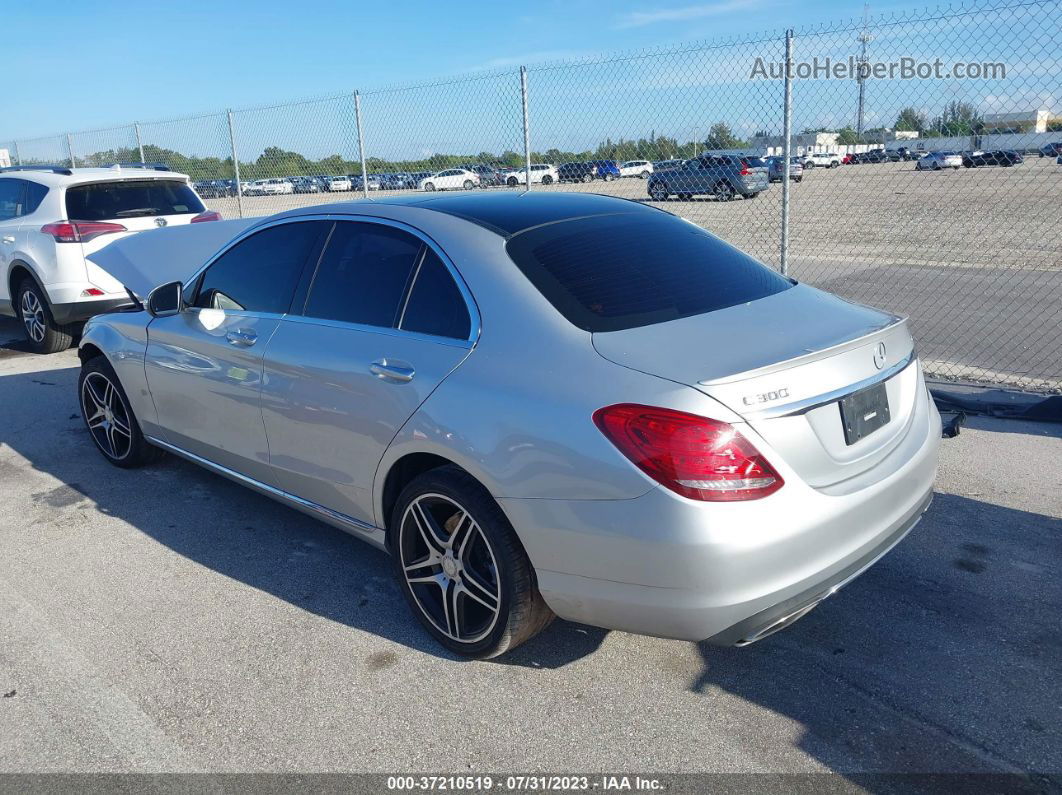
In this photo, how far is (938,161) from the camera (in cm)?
973

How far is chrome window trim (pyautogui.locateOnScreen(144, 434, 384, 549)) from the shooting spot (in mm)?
3590

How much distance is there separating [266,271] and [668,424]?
7.85 feet

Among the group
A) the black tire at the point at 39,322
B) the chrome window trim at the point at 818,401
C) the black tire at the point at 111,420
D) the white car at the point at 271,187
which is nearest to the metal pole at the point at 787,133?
the chrome window trim at the point at 818,401

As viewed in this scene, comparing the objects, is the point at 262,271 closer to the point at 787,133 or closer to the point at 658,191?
the point at 787,133

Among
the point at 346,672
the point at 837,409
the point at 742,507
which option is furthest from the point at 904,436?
the point at 346,672

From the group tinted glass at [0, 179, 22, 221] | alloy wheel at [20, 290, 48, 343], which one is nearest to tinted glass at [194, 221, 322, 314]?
alloy wheel at [20, 290, 48, 343]

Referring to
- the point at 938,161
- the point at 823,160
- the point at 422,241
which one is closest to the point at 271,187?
the point at 823,160

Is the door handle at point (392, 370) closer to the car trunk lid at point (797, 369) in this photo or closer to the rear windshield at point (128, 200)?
the car trunk lid at point (797, 369)

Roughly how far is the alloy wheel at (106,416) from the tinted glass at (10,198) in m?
4.35

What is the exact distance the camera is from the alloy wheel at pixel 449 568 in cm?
310

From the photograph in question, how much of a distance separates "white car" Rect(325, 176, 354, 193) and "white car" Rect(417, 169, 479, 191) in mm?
1648

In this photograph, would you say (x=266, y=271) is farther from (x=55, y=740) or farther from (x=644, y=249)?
(x=55, y=740)

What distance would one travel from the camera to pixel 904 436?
2.99 metres

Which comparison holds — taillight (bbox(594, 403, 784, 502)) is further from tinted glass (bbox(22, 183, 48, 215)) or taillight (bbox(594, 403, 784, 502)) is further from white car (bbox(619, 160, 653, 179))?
tinted glass (bbox(22, 183, 48, 215))
